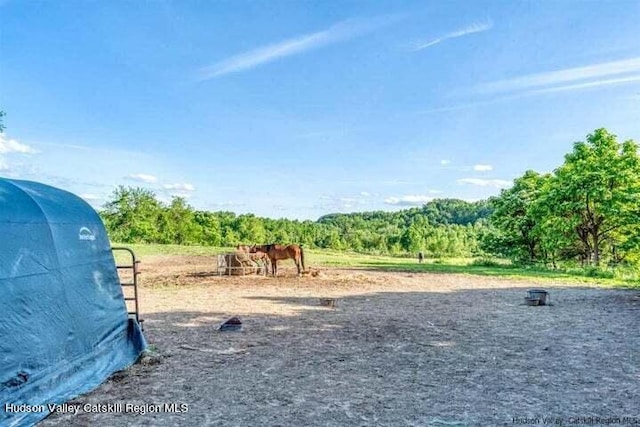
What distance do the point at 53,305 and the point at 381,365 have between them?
4082 millimetres

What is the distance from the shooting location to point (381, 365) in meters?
5.66

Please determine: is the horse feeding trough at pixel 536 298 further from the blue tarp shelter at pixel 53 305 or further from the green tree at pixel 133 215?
the green tree at pixel 133 215

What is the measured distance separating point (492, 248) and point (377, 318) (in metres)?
26.8

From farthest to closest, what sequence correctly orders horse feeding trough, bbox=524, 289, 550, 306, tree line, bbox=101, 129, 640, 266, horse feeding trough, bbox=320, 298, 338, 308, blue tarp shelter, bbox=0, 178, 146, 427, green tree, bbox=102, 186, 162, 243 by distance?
1. green tree, bbox=102, 186, 162, 243
2. tree line, bbox=101, 129, 640, 266
3. horse feeding trough, bbox=524, 289, 550, 306
4. horse feeding trough, bbox=320, 298, 338, 308
5. blue tarp shelter, bbox=0, 178, 146, 427

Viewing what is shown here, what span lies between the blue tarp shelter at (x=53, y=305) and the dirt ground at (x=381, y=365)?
13.1 inches

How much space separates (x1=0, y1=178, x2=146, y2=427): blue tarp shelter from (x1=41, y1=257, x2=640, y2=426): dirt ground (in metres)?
0.33

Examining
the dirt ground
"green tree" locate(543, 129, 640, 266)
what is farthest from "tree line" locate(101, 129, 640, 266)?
the dirt ground

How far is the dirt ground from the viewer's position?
4117 mm

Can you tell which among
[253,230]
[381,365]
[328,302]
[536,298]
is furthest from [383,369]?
[253,230]

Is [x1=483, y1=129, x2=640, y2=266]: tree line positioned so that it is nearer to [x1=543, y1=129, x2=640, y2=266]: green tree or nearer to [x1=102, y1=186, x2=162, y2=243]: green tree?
[x1=543, y1=129, x2=640, y2=266]: green tree

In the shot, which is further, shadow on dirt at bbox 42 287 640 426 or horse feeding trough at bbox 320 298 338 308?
horse feeding trough at bbox 320 298 338 308

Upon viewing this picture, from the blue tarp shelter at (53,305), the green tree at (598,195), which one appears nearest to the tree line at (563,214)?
the green tree at (598,195)

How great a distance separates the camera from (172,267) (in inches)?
806

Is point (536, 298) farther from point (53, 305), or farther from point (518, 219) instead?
point (518, 219)
